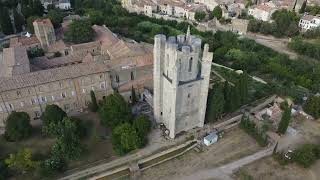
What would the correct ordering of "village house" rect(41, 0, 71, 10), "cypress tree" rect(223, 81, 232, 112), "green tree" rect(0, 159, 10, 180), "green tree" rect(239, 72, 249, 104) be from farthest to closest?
"village house" rect(41, 0, 71, 10) < "green tree" rect(239, 72, 249, 104) < "cypress tree" rect(223, 81, 232, 112) < "green tree" rect(0, 159, 10, 180)

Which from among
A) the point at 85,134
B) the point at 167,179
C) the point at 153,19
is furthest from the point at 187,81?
the point at 153,19

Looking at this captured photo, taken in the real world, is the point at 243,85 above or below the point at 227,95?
above

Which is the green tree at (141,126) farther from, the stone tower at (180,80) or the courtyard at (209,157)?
the courtyard at (209,157)

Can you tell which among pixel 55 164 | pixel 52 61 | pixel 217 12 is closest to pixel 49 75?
pixel 52 61

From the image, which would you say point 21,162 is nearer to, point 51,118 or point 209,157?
point 51,118

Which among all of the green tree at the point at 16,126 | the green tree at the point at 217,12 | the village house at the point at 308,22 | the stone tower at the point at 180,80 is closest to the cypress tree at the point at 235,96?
the stone tower at the point at 180,80

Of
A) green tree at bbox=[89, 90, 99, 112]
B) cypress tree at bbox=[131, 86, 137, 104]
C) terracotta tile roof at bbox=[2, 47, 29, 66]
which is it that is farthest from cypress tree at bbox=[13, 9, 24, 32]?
cypress tree at bbox=[131, 86, 137, 104]

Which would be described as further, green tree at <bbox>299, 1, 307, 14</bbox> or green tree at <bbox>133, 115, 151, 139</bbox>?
green tree at <bbox>299, 1, 307, 14</bbox>

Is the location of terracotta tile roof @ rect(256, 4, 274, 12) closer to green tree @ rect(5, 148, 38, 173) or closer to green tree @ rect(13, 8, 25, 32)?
green tree @ rect(13, 8, 25, 32)
